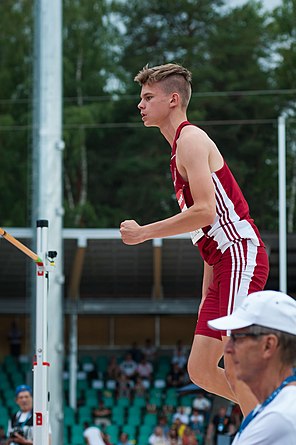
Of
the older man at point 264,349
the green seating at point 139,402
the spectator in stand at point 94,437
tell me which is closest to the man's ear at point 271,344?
the older man at point 264,349

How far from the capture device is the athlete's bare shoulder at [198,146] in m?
5.18

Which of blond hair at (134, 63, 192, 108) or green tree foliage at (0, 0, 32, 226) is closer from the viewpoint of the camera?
blond hair at (134, 63, 192, 108)

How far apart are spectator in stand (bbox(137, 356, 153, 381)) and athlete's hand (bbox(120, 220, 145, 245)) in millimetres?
22933

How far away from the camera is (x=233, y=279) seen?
5305 mm

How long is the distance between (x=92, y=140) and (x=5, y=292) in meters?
9.02

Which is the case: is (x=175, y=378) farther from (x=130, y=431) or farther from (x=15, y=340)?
(x=15, y=340)

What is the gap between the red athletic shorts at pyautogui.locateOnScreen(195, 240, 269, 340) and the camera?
17.3 feet

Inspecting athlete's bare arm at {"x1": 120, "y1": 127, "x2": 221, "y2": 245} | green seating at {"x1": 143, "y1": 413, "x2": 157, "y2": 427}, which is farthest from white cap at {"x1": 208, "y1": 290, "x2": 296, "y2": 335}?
green seating at {"x1": 143, "y1": 413, "x2": 157, "y2": 427}

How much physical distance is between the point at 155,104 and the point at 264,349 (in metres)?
2.67

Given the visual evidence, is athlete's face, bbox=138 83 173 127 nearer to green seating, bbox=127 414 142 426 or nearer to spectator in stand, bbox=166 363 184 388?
green seating, bbox=127 414 142 426

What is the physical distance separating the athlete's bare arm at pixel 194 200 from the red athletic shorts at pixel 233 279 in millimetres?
334

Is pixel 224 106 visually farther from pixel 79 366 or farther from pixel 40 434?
pixel 40 434

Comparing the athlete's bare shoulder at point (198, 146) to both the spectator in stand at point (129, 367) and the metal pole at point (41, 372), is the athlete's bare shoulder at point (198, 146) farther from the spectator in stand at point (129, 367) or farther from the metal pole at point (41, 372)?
the spectator in stand at point (129, 367)

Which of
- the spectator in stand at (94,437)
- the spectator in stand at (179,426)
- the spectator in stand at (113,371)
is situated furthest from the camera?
the spectator in stand at (113,371)
